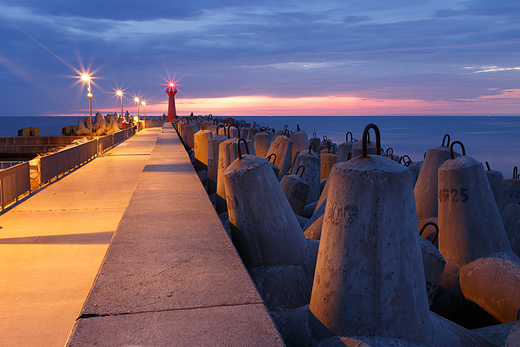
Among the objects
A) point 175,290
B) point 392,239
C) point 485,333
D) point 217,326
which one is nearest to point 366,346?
point 392,239

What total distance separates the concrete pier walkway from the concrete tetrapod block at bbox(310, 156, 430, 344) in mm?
647

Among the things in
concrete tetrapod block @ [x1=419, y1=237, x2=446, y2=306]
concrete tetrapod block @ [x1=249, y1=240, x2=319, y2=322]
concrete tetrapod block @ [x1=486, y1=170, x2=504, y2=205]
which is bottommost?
concrete tetrapod block @ [x1=249, y1=240, x2=319, y2=322]

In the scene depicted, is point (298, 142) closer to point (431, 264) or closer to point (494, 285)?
point (494, 285)

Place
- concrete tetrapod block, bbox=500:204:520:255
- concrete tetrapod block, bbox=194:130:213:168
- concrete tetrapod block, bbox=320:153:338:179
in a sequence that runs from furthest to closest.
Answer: concrete tetrapod block, bbox=320:153:338:179 < concrete tetrapod block, bbox=194:130:213:168 < concrete tetrapod block, bbox=500:204:520:255

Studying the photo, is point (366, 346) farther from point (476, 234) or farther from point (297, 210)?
point (297, 210)

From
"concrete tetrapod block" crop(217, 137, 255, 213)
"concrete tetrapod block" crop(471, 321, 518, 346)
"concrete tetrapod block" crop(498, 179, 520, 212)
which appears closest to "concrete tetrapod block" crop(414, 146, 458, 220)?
"concrete tetrapod block" crop(471, 321, 518, 346)

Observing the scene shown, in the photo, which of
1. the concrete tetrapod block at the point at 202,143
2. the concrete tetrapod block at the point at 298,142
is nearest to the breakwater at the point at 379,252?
the concrete tetrapod block at the point at 202,143

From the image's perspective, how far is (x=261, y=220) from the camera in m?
4.59

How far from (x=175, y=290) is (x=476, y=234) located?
376 centimetres

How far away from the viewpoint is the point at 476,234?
191 inches

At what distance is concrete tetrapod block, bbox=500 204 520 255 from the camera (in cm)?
668

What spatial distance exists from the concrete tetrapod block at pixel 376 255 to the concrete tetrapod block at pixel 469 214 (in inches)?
93.0

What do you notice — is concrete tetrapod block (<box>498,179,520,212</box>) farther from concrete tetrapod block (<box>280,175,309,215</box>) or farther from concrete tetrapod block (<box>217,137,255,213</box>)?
concrete tetrapod block (<box>217,137,255,213</box>)

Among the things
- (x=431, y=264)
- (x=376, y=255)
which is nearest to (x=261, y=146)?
(x=431, y=264)
